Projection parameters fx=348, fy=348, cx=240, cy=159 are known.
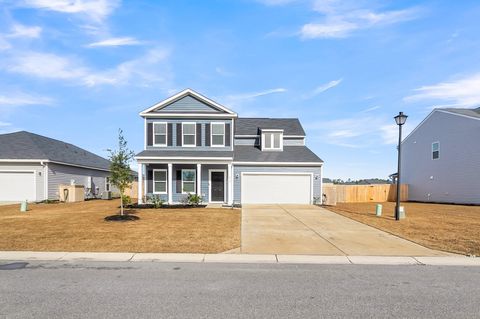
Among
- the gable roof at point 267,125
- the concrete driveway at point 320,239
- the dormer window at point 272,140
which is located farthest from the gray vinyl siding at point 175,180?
the concrete driveway at point 320,239

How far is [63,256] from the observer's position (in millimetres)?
8516

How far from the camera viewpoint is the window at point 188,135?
2389 cm

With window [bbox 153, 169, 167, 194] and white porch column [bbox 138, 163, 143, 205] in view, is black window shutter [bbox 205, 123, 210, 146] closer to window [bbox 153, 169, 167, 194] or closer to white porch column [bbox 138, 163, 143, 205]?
window [bbox 153, 169, 167, 194]

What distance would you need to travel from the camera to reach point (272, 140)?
2641 centimetres

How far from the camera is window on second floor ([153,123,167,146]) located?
78.5 ft

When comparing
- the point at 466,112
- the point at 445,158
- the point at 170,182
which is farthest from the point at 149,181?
the point at 466,112

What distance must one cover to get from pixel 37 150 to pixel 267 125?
17551 millimetres

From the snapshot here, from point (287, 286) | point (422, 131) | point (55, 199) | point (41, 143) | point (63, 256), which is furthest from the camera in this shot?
point (422, 131)

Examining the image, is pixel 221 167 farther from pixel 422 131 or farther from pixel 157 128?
pixel 422 131

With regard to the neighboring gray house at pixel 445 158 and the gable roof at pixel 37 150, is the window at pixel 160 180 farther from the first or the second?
the neighboring gray house at pixel 445 158

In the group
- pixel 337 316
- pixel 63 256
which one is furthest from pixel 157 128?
pixel 337 316

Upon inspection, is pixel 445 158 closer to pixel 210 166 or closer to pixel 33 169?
pixel 210 166

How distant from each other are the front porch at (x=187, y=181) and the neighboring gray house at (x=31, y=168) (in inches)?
303

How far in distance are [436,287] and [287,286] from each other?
2.66 m
